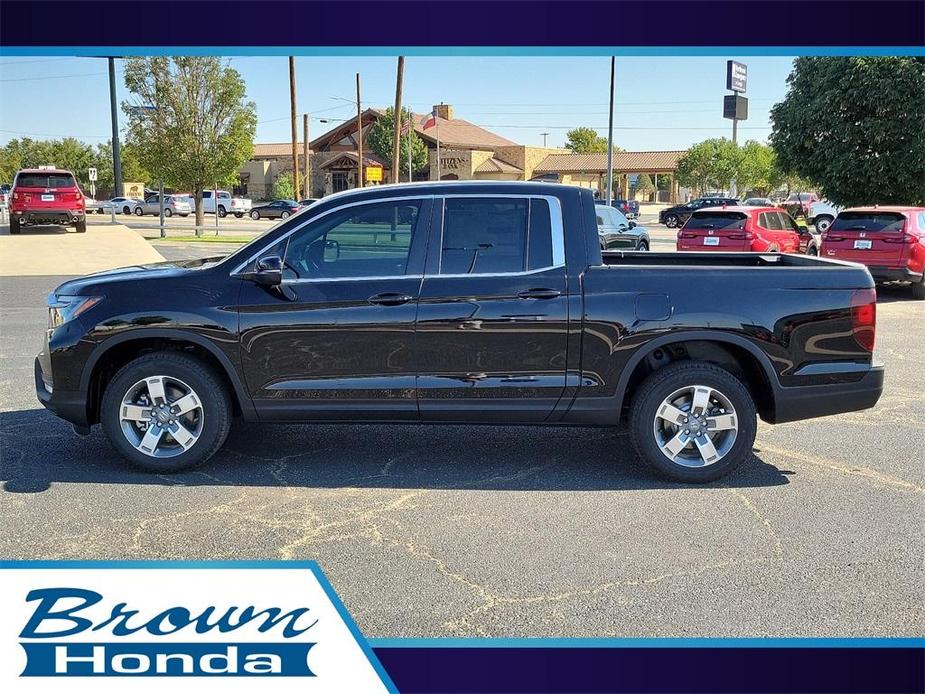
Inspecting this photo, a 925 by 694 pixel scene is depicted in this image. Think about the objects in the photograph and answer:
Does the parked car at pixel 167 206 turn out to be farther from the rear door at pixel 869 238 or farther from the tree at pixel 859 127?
the rear door at pixel 869 238

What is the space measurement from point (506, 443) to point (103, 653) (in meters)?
3.57

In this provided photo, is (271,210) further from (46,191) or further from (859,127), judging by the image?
(859,127)

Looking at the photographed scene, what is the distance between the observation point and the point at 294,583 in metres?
4.00

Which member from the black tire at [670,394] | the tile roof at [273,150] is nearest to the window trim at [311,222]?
the black tire at [670,394]

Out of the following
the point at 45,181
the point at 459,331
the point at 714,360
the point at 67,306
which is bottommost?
the point at 714,360

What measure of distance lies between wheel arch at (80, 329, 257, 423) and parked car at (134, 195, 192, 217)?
157 ft

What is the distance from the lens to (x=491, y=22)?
4543 mm

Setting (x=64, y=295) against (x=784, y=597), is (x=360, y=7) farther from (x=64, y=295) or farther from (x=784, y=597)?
(x=784, y=597)

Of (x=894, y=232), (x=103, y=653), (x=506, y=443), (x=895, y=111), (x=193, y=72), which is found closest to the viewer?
(x=103, y=653)

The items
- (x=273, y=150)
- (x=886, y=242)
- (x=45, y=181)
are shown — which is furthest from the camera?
(x=273, y=150)

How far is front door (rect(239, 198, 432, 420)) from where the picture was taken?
18.3ft

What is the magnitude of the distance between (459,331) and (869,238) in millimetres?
12066

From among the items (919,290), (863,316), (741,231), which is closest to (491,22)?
(863,316)

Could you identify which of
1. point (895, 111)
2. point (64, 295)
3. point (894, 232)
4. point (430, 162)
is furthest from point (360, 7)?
point (430, 162)
